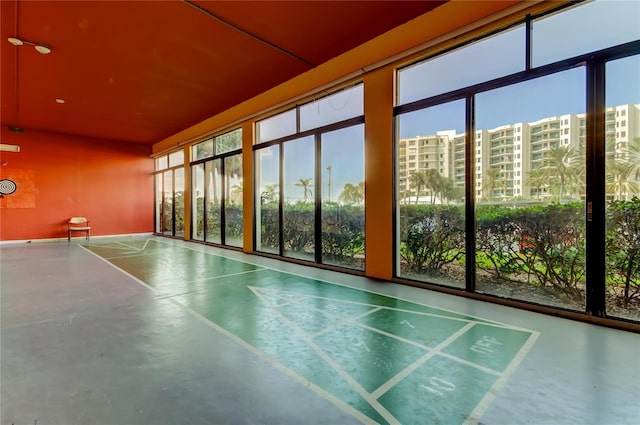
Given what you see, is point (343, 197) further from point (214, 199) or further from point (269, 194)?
point (214, 199)

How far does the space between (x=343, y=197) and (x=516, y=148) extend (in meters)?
2.78

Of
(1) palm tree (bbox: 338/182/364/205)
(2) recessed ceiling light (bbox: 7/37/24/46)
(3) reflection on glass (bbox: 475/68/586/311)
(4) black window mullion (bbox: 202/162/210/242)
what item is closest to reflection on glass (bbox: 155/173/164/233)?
(4) black window mullion (bbox: 202/162/210/242)

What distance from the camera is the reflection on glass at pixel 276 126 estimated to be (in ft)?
21.7

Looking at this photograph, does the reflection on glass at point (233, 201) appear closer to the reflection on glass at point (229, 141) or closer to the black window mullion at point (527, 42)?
the reflection on glass at point (229, 141)

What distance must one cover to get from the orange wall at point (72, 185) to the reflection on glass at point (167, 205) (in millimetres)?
935

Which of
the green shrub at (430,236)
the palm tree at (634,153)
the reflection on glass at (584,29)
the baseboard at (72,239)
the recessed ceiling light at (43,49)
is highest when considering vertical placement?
the recessed ceiling light at (43,49)

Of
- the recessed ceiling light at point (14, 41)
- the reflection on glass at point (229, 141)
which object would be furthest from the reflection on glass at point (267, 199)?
the recessed ceiling light at point (14, 41)

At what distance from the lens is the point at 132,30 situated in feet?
13.9

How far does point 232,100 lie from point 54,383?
637cm

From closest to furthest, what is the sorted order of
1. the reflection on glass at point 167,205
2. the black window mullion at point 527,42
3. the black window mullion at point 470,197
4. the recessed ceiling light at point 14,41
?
the black window mullion at point 527,42, the black window mullion at point 470,197, the recessed ceiling light at point 14,41, the reflection on glass at point 167,205

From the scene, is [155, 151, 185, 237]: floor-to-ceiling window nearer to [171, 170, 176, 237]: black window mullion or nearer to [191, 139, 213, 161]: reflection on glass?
[171, 170, 176, 237]: black window mullion

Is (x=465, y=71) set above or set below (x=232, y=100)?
below

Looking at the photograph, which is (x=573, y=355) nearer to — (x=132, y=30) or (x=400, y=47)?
Answer: (x=400, y=47)

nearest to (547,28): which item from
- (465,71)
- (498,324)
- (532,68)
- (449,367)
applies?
(532,68)
